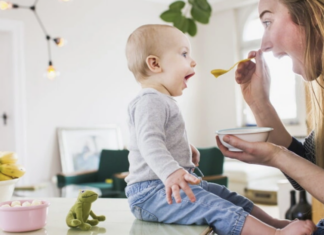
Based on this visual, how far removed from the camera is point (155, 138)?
3.43 ft

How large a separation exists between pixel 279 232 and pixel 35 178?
15.7 ft

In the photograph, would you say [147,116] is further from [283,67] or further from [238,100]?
[238,100]

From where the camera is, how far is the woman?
3.67 feet

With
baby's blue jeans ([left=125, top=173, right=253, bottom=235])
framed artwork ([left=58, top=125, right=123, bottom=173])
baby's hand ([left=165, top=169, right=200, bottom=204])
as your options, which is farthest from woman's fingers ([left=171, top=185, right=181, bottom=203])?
framed artwork ([left=58, top=125, right=123, bottom=173])

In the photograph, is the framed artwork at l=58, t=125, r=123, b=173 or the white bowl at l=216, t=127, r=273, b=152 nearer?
the white bowl at l=216, t=127, r=273, b=152

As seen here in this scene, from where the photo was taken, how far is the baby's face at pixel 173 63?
1.25 metres

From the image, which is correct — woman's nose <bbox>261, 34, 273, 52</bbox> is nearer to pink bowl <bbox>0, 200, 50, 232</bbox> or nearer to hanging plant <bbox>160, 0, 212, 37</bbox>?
pink bowl <bbox>0, 200, 50, 232</bbox>

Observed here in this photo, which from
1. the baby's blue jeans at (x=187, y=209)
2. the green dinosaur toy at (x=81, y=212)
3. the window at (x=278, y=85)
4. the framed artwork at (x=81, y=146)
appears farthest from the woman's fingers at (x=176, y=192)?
the window at (x=278, y=85)

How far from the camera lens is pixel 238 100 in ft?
23.4

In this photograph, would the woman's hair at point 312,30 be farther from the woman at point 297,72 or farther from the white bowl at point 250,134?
the white bowl at point 250,134

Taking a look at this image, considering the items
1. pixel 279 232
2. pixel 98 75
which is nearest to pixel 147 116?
pixel 279 232

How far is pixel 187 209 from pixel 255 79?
60 cm

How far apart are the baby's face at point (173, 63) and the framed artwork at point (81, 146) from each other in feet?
14.5

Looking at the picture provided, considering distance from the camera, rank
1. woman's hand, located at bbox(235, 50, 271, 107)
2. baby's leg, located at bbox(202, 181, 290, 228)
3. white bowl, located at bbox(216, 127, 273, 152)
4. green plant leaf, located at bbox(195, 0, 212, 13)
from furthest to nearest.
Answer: green plant leaf, located at bbox(195, 0, 212, 13), woman's hand, located at bbox(235, 50, 271, 107), baby's leg, located at bbox(202, 181, 290, 228), white bowl, located at bbox(216, 127, 273, 152)
